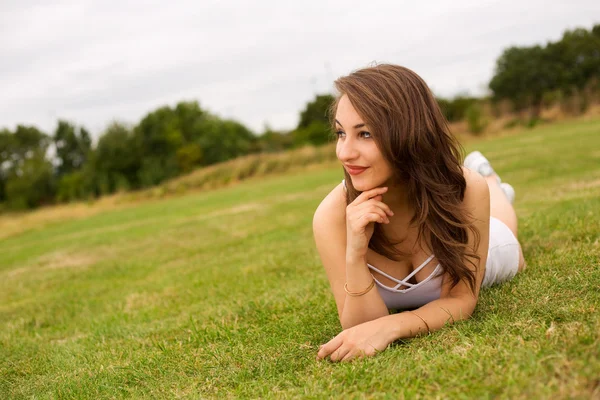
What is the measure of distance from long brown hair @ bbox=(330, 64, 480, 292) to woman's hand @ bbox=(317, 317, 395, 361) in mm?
526

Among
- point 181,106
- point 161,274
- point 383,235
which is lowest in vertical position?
point 161,274

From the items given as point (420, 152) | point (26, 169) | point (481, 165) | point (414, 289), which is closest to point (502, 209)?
point (481, 165)

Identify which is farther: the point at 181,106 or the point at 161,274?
the point at 181,106

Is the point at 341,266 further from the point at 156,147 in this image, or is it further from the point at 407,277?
the point at 156,147

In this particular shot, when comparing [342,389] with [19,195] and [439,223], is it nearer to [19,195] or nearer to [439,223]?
[439,223]

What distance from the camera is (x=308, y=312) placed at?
4.08m

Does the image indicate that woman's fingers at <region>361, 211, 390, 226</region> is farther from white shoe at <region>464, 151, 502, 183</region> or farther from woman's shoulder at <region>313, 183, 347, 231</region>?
white shoe at <region>464, 151, 502, 183</region>

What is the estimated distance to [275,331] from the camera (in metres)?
3.71

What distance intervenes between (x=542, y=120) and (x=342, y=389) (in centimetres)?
3687

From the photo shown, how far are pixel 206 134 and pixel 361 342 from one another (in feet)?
148

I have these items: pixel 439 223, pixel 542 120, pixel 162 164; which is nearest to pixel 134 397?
pixel 439 223

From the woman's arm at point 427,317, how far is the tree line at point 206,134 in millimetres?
30223

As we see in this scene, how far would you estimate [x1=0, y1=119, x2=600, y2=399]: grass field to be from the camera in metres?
2.32

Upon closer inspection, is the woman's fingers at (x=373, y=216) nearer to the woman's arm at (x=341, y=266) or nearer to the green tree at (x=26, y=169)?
the woman's arm at (x=341, y=266)
